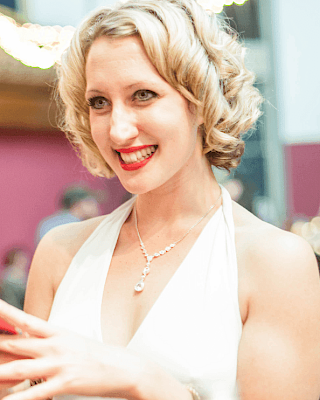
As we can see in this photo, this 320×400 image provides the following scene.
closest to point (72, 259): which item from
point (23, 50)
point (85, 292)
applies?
point (85, 292)

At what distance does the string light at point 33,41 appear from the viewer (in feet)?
4.62

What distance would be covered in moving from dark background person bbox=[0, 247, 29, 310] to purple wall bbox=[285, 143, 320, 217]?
898 millimetres

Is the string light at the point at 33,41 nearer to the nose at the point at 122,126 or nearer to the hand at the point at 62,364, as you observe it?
the nose at the point at 122,126

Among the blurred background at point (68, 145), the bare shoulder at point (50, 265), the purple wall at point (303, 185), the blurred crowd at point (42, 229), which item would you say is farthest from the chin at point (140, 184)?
the blurred crowd at point (42, 229)

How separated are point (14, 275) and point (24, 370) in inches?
42.5

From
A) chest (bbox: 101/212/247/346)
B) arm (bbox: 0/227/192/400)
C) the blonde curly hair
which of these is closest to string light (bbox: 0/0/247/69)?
the blonde curly hair

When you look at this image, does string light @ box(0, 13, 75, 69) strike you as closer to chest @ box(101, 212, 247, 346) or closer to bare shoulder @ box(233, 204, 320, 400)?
chest @ box(101, 212, 247, 346)

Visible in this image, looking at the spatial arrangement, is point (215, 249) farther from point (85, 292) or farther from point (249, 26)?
point (249, 26)

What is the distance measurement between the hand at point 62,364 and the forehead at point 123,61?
1.30ft

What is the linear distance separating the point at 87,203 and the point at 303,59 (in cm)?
85

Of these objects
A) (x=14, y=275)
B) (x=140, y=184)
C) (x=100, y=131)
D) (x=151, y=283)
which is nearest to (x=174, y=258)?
(x=151, y=283)

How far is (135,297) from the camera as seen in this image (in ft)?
2.51

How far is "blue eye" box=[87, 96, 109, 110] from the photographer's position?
2.40 ft

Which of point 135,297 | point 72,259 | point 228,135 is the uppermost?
point 228,135
